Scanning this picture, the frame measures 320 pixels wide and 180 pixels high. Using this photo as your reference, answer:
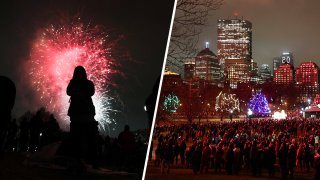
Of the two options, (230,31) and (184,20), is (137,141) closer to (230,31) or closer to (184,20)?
(184,20)

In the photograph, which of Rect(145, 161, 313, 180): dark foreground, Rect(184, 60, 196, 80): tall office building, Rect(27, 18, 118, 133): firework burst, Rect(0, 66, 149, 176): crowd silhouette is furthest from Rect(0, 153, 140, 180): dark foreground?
Rect(184, 60, 196, 80): tall office building

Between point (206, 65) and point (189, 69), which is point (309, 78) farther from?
point (189, 69)

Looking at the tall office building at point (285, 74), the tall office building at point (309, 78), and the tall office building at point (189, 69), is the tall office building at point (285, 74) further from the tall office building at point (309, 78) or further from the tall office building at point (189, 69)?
the tall office building at point (189, 69)

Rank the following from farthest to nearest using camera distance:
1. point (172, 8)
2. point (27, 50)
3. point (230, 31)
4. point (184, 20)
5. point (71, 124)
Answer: point (230, 31) → point (184, 20) → point (172, 8) → point (27, 50) → point (71, 124)

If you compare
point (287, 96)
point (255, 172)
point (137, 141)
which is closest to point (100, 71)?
point (137, 141)

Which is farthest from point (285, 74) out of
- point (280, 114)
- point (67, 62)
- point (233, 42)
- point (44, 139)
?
point (44, 139)

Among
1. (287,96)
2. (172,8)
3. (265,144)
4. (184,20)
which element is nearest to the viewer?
(172,8)

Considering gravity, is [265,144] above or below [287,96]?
below
